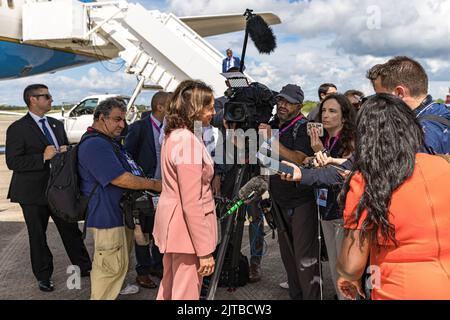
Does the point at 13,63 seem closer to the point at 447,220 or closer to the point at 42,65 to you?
the point at 42,65

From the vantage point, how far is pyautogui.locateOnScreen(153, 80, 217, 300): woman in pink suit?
2.23 meters

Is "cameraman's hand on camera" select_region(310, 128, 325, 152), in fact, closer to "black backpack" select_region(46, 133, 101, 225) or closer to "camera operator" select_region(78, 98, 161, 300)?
"camera operator" select_region(78, 98, 161, 300)

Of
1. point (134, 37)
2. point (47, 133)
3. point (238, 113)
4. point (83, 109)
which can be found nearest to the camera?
point (238, 113)

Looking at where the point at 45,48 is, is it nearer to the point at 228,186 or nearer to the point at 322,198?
the point at 228,186

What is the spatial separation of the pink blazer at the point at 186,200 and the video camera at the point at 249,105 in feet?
1.35

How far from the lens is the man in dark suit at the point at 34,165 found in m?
3.76

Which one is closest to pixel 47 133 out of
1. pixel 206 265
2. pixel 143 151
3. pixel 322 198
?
pixel 143 151

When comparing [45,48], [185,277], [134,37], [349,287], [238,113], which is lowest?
[185,277]

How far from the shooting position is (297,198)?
322 centimetres

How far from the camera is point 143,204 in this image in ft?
9.93

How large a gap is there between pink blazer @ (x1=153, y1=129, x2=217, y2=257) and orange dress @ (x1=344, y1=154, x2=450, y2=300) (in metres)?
0.92

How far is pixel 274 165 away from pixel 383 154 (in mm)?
1235
